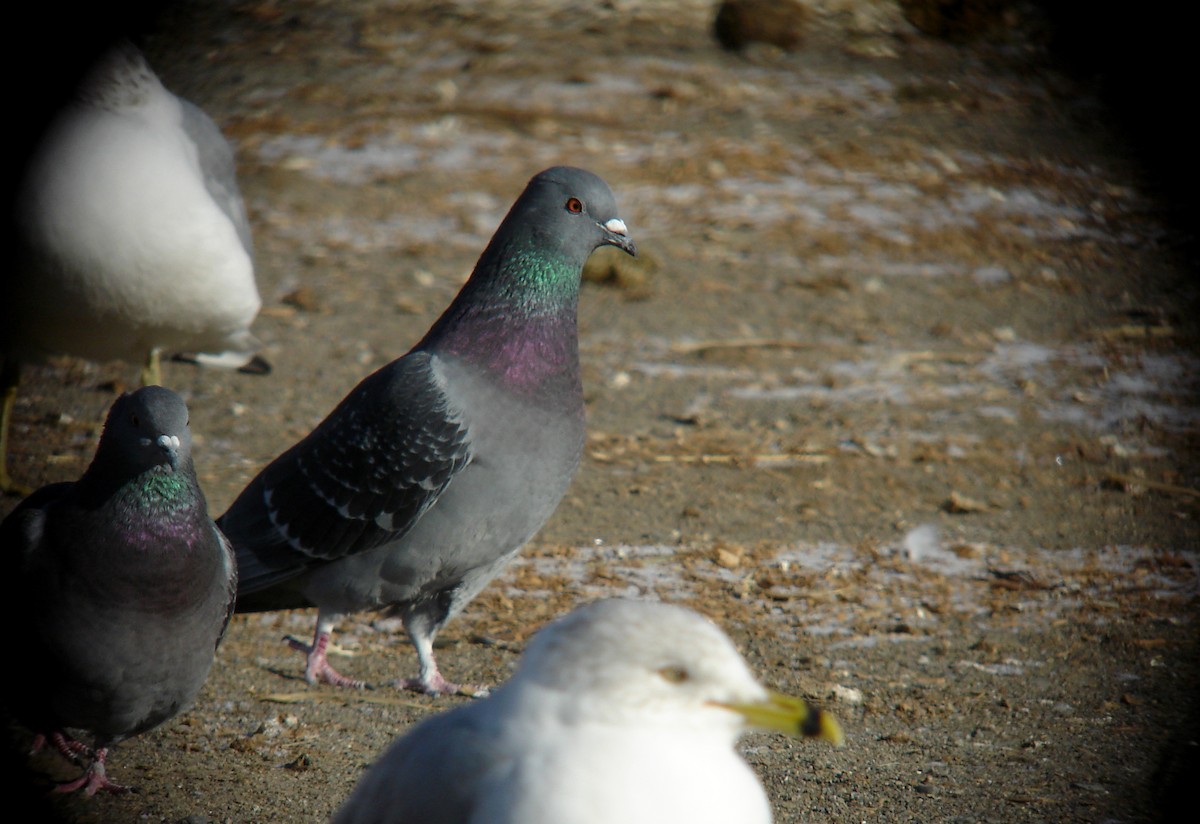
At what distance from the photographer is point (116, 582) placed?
3.11 metres

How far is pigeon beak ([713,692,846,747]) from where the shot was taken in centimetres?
219

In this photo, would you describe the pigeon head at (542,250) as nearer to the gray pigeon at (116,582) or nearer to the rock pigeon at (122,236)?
the gray pigeon at (116,582)

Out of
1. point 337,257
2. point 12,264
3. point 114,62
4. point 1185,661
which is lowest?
point 337,257

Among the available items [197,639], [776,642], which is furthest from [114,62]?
[776,642]

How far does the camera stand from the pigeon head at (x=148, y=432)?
3.15 meters

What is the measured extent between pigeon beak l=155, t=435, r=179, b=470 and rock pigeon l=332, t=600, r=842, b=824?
4.10 feet

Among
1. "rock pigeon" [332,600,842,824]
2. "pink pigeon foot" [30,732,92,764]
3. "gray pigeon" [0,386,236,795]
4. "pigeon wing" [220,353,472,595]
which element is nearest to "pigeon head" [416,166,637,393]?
"pigeon wing" [220,353,472,595]

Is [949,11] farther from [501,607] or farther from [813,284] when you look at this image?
[501,607]

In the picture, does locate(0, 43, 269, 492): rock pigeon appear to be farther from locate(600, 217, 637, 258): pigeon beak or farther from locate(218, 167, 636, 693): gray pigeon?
locate(600, 217, 637, 258): pigeon beak

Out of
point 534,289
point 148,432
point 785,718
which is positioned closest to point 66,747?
point 148,432

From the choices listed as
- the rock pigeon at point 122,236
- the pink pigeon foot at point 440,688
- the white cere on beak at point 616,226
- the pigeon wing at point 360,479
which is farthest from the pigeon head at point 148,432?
the rock pigeon at point 122,236

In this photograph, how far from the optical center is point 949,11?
36.4 feet

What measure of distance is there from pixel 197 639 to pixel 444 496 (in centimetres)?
91

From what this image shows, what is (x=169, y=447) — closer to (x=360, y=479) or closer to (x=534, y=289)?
(x=360, y=479)
